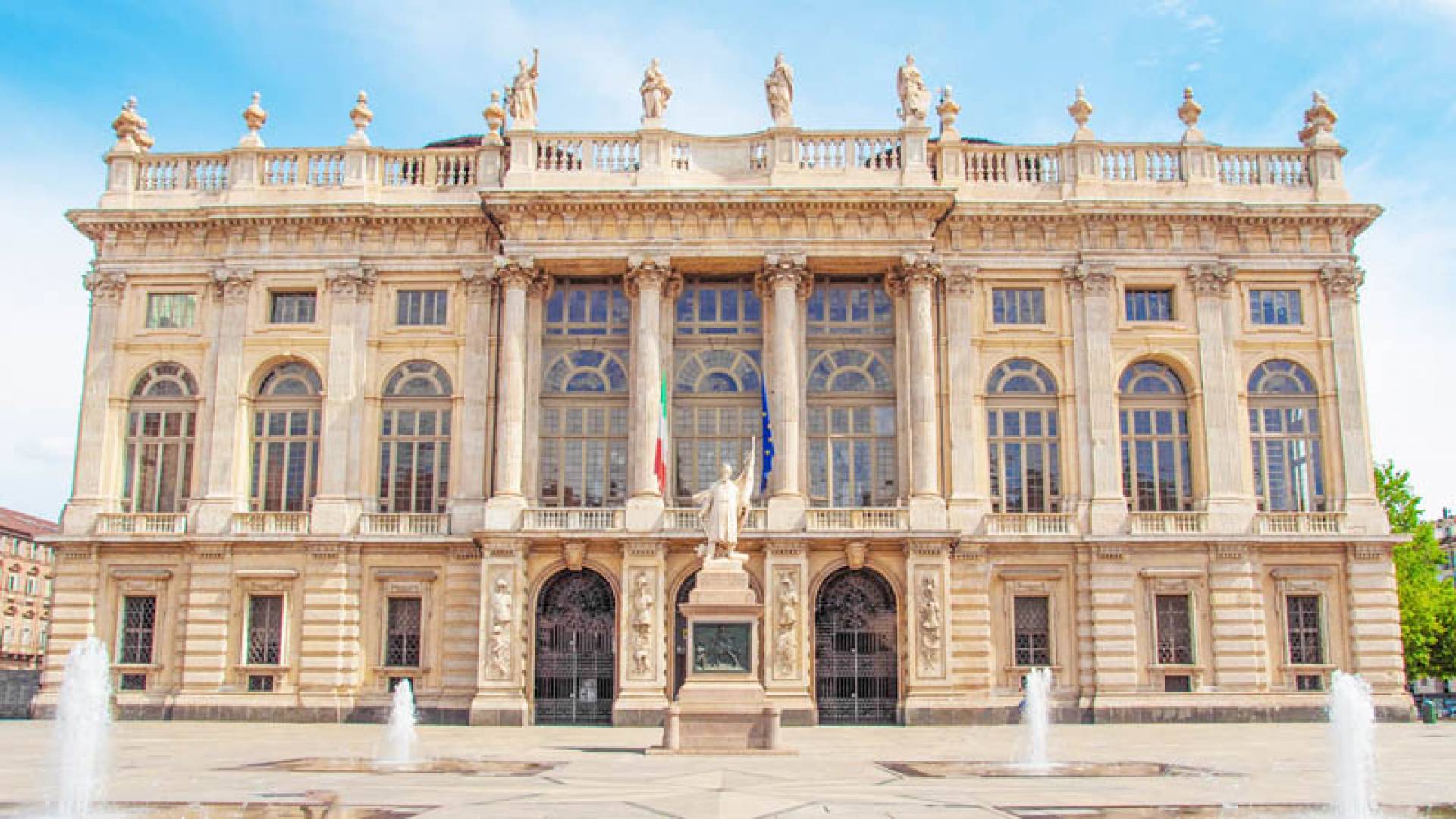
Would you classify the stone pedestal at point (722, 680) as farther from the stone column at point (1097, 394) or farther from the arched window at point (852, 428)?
the stone column at point (1097, 394)

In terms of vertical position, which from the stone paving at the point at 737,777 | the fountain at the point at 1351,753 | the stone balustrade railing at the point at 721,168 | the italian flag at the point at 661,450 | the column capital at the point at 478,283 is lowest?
the stone paving at the point at 737,777

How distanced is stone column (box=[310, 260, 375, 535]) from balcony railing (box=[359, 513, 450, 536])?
1.14ft

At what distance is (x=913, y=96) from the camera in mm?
35188

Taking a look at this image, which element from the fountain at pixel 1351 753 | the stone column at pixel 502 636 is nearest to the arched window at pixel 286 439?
the stone column at pixel 502 636

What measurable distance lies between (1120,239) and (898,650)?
12.3 metres

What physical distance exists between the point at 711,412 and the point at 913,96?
391 inches

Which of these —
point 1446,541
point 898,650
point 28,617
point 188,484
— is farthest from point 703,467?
point 1446,541

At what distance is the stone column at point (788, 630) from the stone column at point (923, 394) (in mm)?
3124

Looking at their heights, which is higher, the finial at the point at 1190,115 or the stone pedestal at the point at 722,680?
the finial at the point at 1190,115

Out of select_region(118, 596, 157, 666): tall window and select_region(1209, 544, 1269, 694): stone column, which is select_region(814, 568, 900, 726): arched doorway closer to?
select_region(1209, 544, 1269, 694): stone column

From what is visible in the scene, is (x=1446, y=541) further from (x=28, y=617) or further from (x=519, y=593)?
(x=28, y=617)

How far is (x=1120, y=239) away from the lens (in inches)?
1374

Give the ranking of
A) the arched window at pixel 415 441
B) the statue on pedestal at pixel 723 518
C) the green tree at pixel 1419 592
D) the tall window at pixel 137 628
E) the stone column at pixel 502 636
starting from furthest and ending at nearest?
1. the green tree at pixel 1419 592
2. the arched window at pixel 415 441
3. the tall window at pixel 137 628
4. the stone column at pixel 502 636
5. the statue on pedestal at pixel 723 518

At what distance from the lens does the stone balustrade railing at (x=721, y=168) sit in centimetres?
3497
